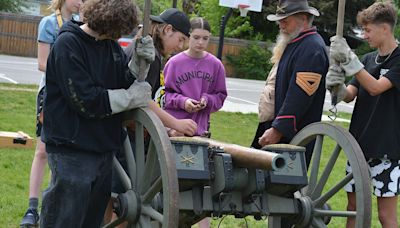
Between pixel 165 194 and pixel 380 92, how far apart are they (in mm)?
1774

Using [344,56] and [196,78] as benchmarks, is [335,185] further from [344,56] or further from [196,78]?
[196,78]

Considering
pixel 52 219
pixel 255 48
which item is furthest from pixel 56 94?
pixel 255 48

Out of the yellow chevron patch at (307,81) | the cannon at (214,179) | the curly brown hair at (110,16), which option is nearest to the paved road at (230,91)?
the yellow chevron patch at (307,81)

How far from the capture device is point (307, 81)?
4.71m

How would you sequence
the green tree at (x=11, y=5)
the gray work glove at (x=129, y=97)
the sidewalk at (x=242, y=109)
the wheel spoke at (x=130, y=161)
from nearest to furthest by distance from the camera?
the gray work glove at (x=129, y=97), the wheel spoke at (x=130, y=161), the sidewalk at (x=242, y=109), the green tree at (x=11, y=5)

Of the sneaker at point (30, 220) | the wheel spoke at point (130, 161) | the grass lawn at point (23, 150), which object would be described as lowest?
the grass lawn at point (23, 150)

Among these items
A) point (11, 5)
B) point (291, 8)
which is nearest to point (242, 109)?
point (291, 8)

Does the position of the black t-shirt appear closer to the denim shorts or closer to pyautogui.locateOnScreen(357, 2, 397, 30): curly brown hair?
pyautogui.locateOnScreen(357, 2, 397, 30): curly brown hair

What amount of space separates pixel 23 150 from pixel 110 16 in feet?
16.4

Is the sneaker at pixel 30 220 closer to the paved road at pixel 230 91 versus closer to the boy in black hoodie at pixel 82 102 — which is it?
the boy in black hoodie at pixel 82 102

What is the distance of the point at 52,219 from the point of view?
4090mm

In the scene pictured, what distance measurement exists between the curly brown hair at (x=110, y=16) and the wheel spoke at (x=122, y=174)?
32.2 inches

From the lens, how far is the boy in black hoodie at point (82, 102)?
397 cm

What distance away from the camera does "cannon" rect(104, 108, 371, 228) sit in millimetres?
3943
